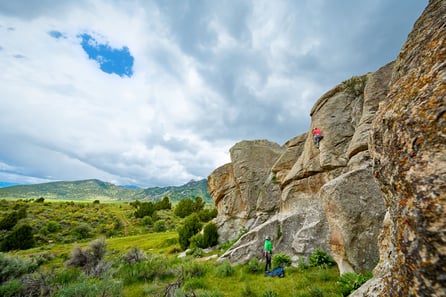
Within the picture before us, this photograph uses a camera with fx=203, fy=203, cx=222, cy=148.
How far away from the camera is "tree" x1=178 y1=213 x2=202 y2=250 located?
27531 mm

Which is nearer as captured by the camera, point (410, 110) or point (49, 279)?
point (410, 110)

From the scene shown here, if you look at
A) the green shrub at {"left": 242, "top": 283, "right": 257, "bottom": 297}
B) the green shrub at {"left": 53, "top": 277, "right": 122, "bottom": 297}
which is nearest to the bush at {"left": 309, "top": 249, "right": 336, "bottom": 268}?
the green shrub at {"left": 242, "top": 283, "right": 257, "bottom": 297}

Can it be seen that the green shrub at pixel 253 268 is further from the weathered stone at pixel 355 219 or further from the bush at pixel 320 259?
the weathered stone at pixel 355 219

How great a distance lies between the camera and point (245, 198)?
26094mm

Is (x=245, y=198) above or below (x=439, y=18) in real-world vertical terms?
below

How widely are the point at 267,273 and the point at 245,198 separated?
13.2 m

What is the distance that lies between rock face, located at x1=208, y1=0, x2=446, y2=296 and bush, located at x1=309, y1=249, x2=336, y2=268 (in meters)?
0.56

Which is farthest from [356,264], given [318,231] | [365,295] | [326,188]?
[365,295]

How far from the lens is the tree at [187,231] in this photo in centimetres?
2753

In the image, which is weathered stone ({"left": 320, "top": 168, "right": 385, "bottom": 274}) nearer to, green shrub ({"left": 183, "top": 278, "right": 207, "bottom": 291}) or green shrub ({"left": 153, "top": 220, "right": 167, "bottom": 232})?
green shrub ({"left": 183, "top": 278, "right": 207, "bottom": 291})

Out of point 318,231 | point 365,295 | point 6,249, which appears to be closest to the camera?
point 365,295

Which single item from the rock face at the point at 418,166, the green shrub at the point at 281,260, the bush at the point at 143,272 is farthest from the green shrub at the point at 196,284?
the rock face at the point at 418,166

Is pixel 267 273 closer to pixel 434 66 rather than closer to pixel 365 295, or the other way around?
pixel 365 295

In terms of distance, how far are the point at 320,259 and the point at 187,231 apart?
64.9ft
